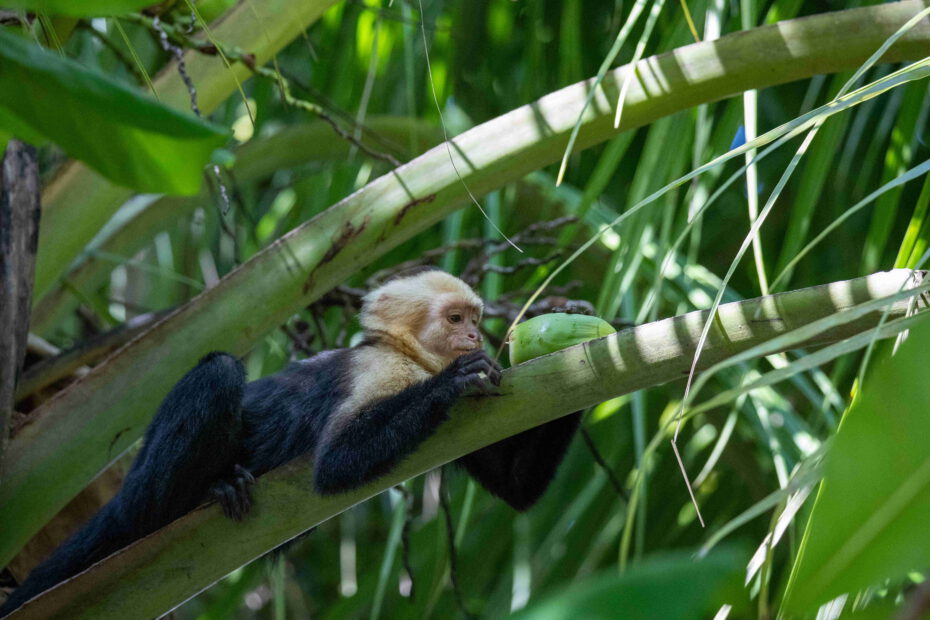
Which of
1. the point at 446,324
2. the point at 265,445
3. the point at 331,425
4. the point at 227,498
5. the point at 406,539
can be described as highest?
the point at 446,324

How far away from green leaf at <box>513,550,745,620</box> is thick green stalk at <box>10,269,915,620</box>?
0.98m

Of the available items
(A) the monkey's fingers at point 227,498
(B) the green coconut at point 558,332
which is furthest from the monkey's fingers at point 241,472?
(B) the green coconut at point 558,332

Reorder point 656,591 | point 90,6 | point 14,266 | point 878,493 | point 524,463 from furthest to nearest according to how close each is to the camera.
→ 1. point 524,463
2. point 14,266
3. point 90,6
4. point 878,493
5. point 656,591

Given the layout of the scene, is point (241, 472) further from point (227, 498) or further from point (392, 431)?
point (392, 431)

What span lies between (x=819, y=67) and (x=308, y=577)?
4.70 metres

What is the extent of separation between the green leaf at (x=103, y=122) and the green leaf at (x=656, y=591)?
0.59 metres

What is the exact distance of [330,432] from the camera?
2689 mm

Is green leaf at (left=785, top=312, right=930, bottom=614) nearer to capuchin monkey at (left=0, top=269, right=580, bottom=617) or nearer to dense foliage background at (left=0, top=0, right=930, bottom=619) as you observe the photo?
dense foliage background at (left=0, top=0, right=930, bottom=619)

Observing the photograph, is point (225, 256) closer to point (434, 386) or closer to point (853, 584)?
point (434, 386)

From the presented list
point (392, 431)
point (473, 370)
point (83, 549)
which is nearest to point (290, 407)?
point (83, 549)

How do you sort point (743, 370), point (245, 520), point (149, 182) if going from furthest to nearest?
point (743, 370)
point (245, 520)
point (149, 182)

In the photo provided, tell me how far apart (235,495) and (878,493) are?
1782 mm

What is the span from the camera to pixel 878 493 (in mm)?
708

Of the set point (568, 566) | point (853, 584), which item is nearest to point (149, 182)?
point (853, 584)
